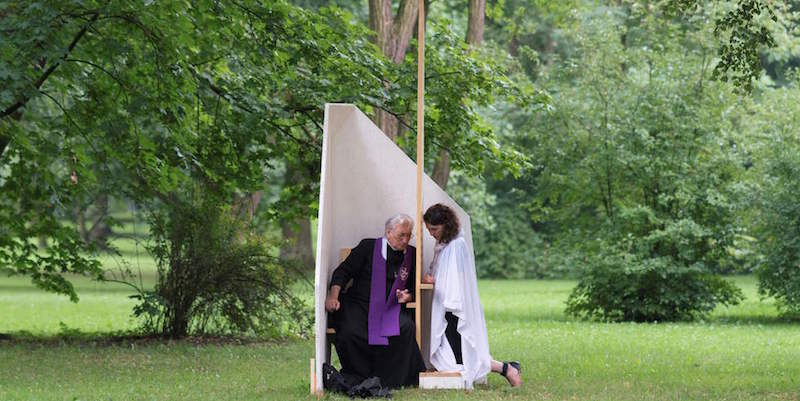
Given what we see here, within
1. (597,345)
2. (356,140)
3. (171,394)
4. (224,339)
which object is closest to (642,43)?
(597,345)

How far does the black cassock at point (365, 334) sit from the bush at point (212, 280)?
5587 millimetres

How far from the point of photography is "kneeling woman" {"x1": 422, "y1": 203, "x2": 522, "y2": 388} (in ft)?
33.4

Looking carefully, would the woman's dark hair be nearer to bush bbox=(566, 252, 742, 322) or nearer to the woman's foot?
the woman's foot

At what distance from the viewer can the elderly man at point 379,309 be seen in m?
10.1

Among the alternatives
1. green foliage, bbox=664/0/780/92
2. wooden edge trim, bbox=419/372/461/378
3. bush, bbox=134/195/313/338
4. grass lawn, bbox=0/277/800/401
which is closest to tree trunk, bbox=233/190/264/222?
bush, bbox=134/195/313/338

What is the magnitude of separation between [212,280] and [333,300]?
582 centimetres

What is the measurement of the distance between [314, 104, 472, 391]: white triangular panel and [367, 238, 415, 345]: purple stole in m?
0.42

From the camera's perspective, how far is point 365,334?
10.1m

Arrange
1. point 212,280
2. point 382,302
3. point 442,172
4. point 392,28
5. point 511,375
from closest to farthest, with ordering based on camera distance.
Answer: point 382,302
point 511,375
point 212,280
point 392,28
point 442,172

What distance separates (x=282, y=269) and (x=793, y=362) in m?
6.19

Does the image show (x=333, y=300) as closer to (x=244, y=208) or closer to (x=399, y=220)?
(x=399, y=220)

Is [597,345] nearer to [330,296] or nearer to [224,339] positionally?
[224,339]

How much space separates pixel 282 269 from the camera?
16.2 m

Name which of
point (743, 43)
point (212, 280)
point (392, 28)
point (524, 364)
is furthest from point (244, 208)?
point (743, 43)
